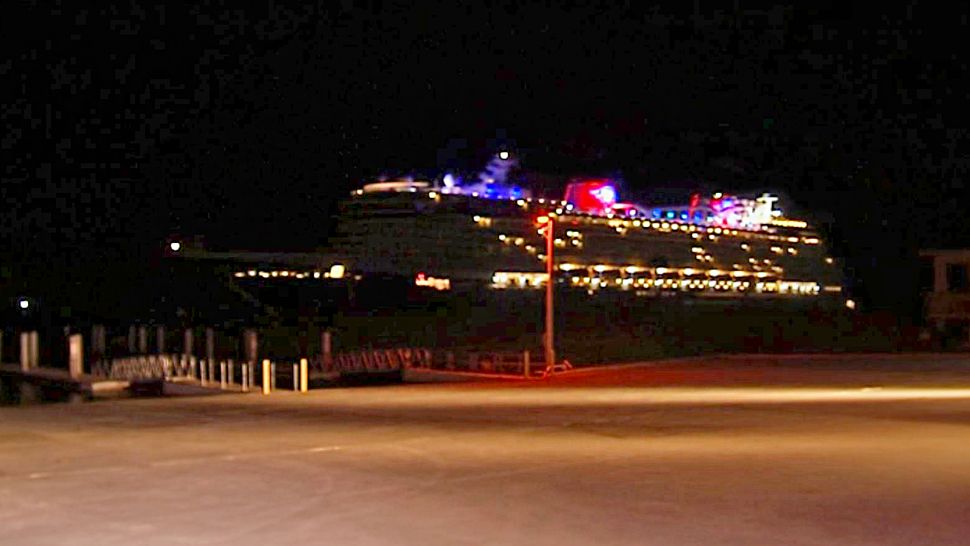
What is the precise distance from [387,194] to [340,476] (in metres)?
72.5

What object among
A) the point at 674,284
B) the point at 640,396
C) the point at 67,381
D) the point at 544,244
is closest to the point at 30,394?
the point at 67,381

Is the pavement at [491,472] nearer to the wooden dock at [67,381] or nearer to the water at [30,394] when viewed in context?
the wooden dock at [67,381]

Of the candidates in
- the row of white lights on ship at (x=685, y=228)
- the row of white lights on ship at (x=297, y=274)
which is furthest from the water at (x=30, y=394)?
the row of white lights on ship at (x=685, y=228)

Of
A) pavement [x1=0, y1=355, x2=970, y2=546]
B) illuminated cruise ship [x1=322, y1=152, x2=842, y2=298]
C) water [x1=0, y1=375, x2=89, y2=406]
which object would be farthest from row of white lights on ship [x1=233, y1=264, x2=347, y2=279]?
pavement [x1=0, y1=355, x2=970, y2=546]

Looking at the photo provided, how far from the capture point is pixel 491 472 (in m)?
14.1

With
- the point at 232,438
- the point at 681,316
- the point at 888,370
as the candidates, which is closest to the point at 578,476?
the point at 232,438

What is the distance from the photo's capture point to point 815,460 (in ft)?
49.1

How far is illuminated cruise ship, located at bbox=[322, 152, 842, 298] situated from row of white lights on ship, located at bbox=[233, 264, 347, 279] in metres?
0.91

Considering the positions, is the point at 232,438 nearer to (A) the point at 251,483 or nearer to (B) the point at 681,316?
(A) the point at 251,483

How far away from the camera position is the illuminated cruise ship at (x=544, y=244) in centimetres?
8025

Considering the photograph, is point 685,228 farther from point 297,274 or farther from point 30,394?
point 30,394

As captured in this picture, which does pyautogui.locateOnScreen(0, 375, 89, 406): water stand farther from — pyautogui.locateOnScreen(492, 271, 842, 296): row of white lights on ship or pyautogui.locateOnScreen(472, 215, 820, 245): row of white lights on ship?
pyautogui.locateOnScreen(472, 215, 820, 245): row of white lights on ship

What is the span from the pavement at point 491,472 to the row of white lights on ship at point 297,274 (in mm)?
53192

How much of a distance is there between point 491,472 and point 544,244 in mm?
68295
